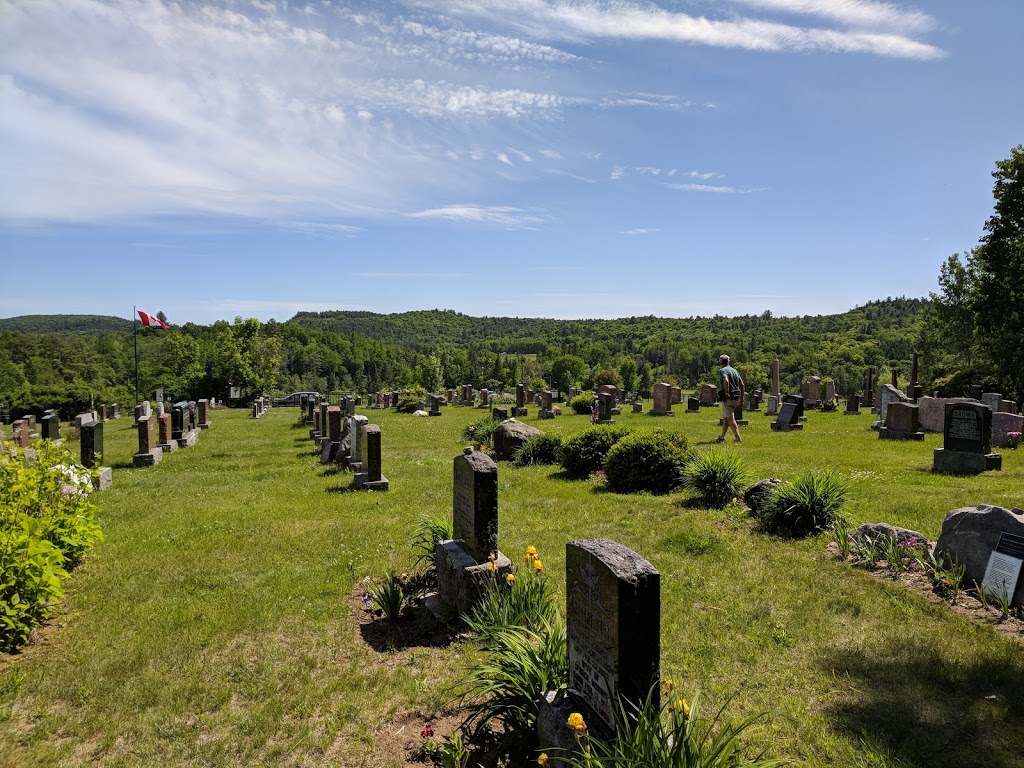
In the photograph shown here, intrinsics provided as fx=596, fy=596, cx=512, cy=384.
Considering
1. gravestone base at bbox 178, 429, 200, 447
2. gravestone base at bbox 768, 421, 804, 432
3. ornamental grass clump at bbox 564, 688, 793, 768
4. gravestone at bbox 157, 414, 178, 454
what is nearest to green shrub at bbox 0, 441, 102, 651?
ornamental grass clump at bbox 564, 688, 793, 768

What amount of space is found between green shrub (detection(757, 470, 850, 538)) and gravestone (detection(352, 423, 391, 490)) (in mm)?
7002

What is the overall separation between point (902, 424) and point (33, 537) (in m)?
18.7

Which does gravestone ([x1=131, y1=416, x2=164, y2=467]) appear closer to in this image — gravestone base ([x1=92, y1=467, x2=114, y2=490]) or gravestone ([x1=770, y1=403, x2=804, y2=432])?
gravestone base ([x1=92, y1=467, x2=114, y2=490])

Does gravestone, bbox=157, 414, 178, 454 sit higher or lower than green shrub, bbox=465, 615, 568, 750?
lower

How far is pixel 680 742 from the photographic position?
113 inches

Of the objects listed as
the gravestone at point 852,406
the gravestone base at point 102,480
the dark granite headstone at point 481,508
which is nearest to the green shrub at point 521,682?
the dark granite headstone at point 481,508

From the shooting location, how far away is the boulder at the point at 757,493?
8500 mm

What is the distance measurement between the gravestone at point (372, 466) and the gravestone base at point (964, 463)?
10.8m

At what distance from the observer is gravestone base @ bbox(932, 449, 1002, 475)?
36.6 ft

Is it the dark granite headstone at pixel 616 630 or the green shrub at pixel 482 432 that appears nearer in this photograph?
the dark granite headstone at pixel 616 630

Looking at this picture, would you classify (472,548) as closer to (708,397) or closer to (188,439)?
(188,439)

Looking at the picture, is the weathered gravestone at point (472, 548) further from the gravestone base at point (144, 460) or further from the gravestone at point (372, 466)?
the gravestone base at point (144, 460)

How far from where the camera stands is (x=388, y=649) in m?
5.38

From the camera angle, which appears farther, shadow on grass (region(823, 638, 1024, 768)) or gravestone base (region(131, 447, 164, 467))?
gravestone base (region(131, 447, 164, 467))
